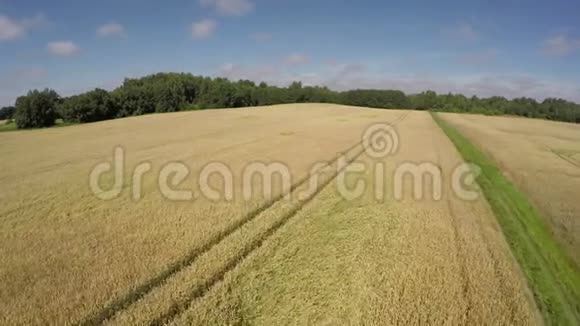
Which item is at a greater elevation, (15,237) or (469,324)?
(15,237)

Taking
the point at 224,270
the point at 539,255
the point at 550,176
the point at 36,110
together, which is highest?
the point at 36,110

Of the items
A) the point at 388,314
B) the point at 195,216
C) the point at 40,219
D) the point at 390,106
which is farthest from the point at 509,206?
the point at 390,106

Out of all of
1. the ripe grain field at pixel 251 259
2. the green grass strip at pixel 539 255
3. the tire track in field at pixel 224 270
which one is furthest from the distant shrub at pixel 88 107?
the green grass strip at pixel 539 255

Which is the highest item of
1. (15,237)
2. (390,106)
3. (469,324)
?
(390,106)

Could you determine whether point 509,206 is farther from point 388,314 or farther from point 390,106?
point 390,106

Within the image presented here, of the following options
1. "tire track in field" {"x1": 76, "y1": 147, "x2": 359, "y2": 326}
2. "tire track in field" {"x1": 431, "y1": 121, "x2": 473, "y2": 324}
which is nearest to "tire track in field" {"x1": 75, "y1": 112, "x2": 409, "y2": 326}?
"tire track in field" {"x1": 76, "y1": 147, "x2": 359, "y2": 326}

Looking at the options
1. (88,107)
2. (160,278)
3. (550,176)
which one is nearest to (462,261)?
A: (160,278)

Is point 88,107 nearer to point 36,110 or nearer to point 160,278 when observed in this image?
point 36,110
